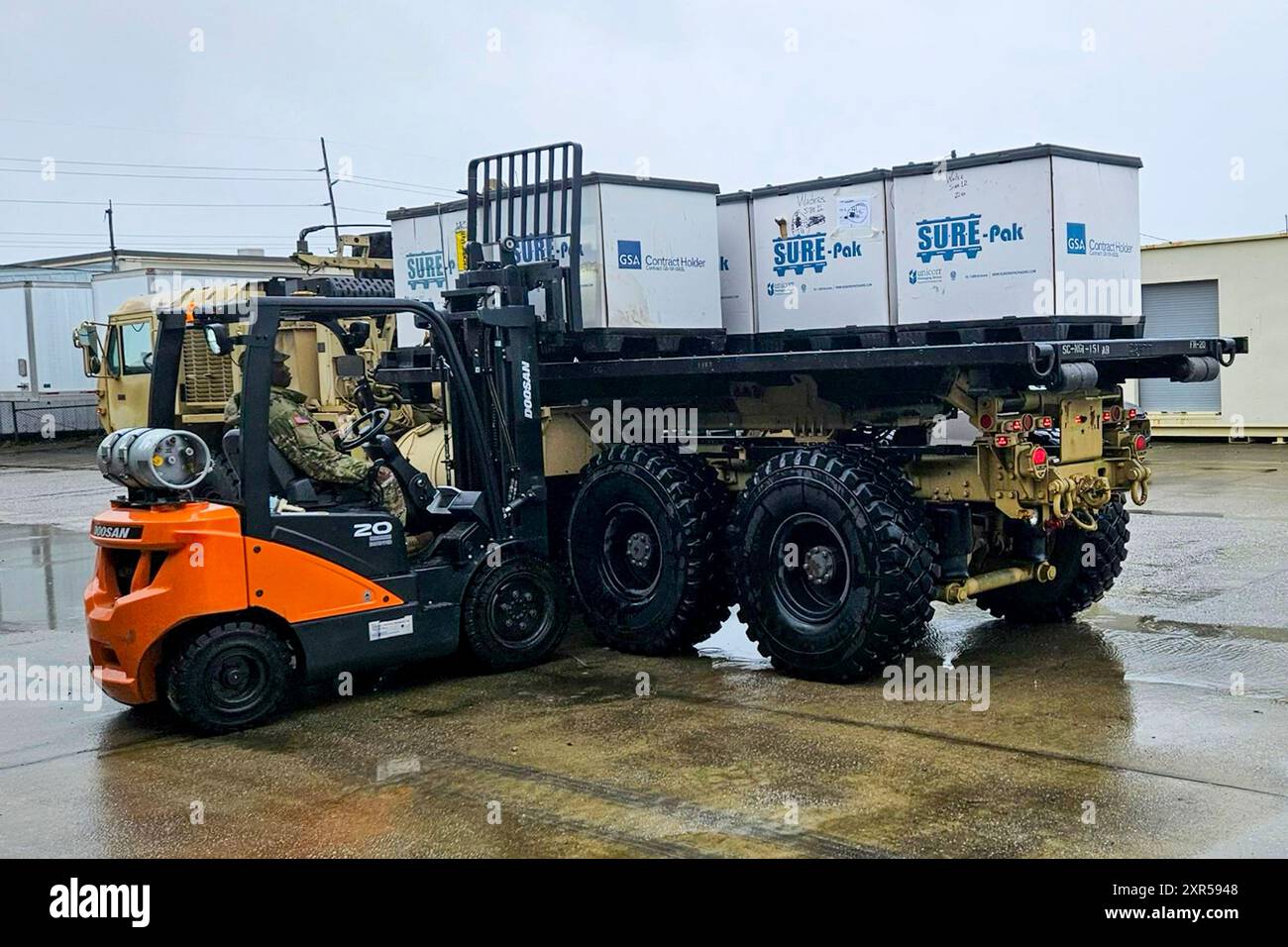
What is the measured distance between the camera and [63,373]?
30641 mm

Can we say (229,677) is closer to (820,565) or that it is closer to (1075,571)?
(820,565)

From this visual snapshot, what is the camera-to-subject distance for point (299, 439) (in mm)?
7504

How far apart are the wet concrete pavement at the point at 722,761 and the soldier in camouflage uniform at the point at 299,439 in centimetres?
123

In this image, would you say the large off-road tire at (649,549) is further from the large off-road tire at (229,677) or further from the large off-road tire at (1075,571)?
the large off-road tire at (229,677)

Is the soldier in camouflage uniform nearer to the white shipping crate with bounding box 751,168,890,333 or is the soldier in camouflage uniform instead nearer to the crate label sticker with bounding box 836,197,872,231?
the white shipping crate with bounding box 751,168,890,333

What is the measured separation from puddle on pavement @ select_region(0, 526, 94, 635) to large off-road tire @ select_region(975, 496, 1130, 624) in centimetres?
661

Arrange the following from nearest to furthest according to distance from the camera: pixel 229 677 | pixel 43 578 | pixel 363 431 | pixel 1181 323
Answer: pixel 229 677, pixel 363 431, pixel 43 578, pixel 1181 323


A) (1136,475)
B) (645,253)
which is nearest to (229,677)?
(645,253)

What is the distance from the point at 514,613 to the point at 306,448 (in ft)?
5.06

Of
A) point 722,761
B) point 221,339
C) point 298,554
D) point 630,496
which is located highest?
point 221,339

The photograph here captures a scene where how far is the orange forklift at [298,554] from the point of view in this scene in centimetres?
692
